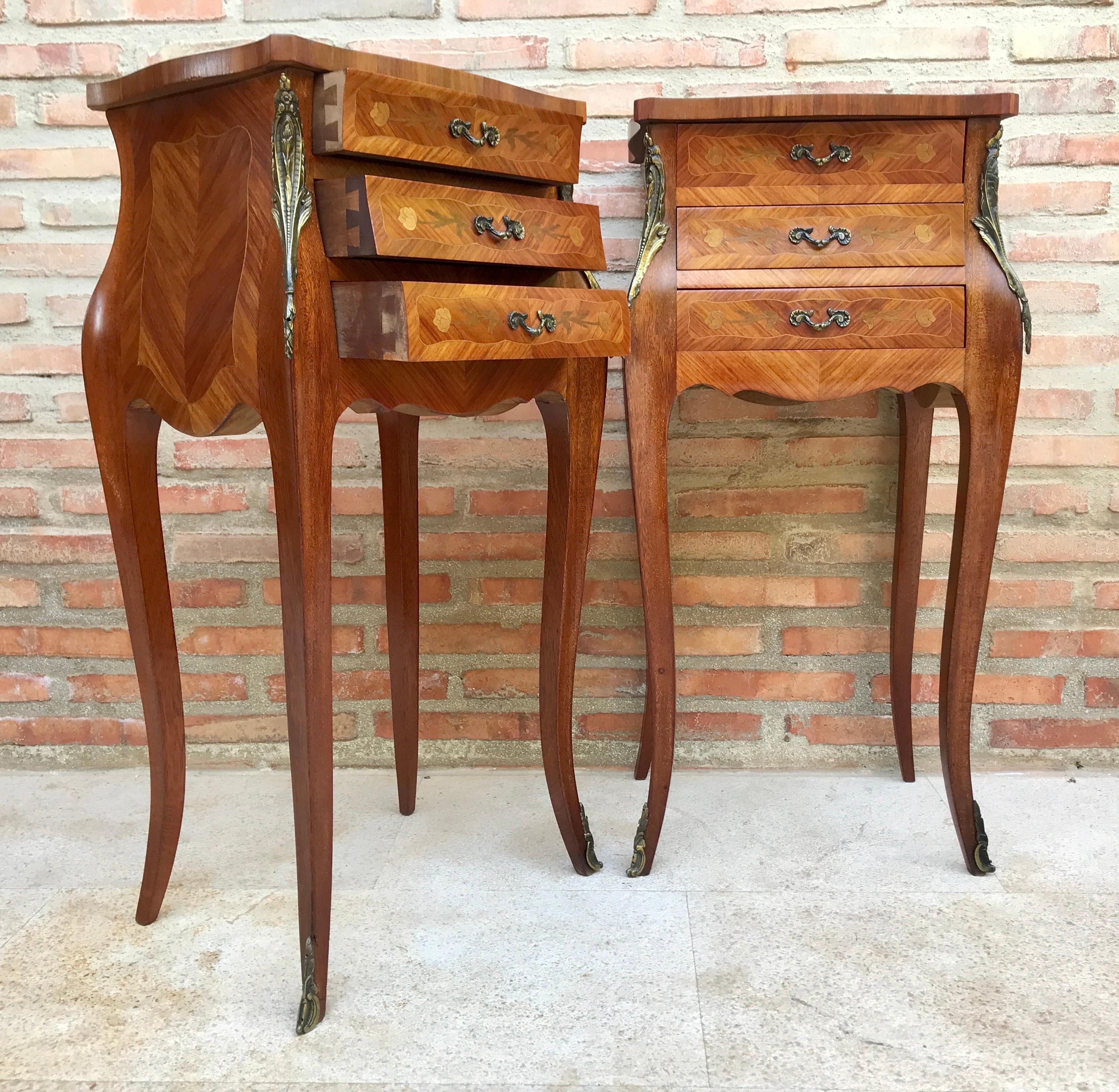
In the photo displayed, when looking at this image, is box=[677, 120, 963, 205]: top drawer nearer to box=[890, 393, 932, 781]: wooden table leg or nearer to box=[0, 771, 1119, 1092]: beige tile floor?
box=[890, 393, 932, 781]: wooden table leg

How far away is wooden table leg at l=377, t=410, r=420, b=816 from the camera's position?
5.71ft

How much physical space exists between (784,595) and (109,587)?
125 centimetres

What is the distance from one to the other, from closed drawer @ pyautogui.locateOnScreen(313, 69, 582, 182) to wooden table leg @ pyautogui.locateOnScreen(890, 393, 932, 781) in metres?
0.81

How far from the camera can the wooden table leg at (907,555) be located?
190cm

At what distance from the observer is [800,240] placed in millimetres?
1492

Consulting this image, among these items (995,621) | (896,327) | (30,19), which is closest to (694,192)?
(896,327)

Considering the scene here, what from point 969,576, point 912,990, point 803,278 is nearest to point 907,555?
point 969,576

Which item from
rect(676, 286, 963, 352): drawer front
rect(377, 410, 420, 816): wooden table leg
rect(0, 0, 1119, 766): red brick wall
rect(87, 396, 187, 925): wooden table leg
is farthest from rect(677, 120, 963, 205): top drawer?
rect(87, 396, 187, 925): wooden table leg

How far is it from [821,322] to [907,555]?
59 centimetres

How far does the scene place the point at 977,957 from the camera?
1342 millimetres

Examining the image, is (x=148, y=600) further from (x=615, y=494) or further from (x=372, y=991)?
(x=615, y=494)

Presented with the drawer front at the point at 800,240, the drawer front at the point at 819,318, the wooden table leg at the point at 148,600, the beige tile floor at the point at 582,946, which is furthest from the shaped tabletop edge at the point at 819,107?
the beige tile floor at the point at 582,946

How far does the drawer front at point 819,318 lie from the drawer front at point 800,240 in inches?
1.5

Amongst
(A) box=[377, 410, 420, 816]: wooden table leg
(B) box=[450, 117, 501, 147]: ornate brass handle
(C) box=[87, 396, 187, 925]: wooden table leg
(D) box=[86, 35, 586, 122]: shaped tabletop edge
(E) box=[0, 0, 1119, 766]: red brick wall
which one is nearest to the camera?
(D) box=[86, 35, 586, 122]: shaped tabletop edge
